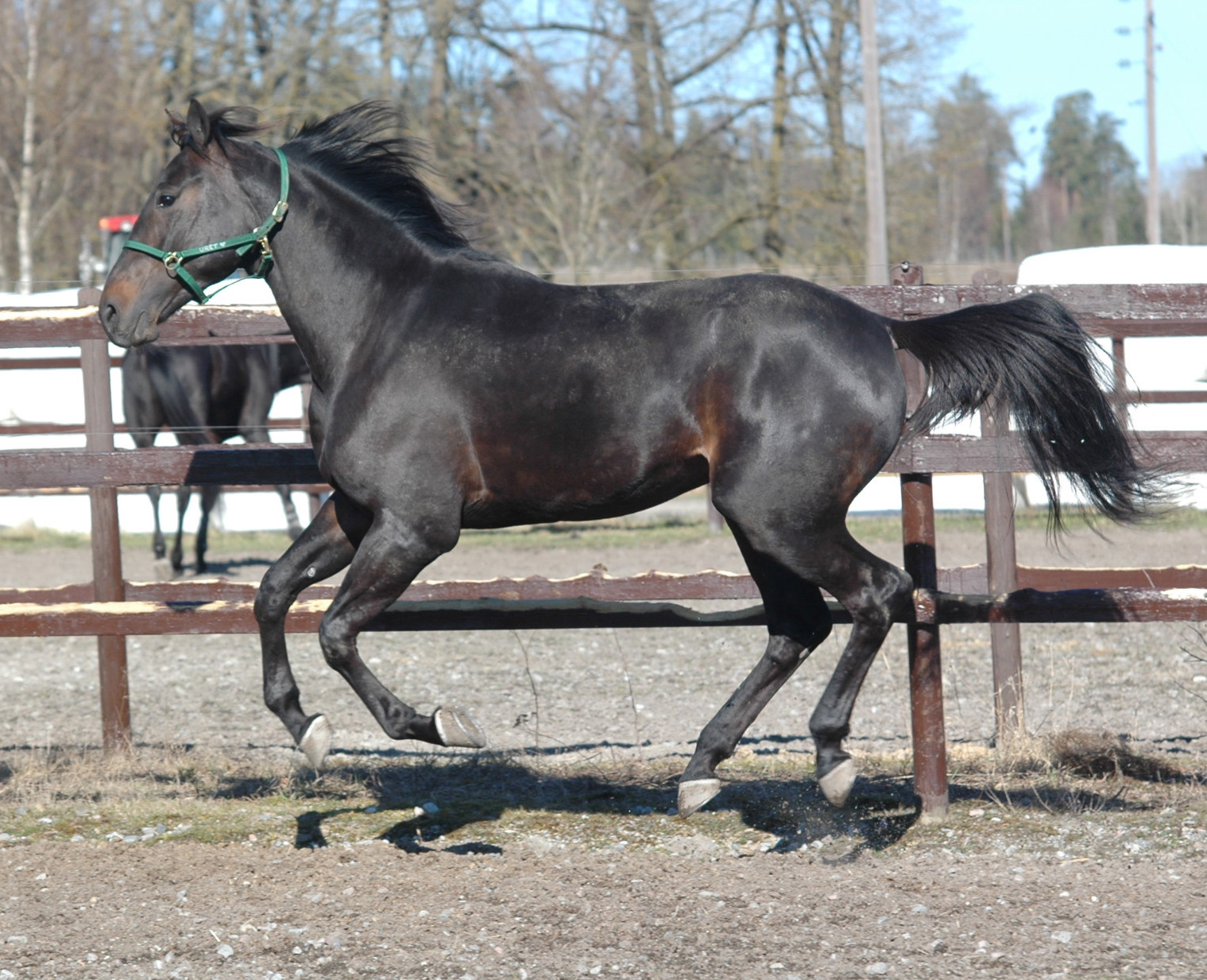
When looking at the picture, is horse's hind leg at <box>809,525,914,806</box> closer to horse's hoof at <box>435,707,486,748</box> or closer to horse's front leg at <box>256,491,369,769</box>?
horse's hoof at <box>435,707,486,748</box>

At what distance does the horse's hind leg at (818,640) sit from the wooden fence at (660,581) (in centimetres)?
29

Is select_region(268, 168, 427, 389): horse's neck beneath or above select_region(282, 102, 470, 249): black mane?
beneath

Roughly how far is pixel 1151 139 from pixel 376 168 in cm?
3150

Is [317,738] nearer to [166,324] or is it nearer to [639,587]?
[639,587]

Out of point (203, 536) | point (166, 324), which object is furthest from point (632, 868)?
point (203, 536)

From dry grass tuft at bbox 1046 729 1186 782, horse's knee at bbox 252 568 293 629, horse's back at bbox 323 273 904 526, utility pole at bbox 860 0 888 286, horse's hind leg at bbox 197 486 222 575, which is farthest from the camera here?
utility pole at bbox 860 0 888 286

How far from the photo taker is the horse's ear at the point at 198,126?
12.7 ft

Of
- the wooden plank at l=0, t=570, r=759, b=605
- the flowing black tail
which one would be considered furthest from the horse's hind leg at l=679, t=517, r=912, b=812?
the wooden plank at l=0, t=570, r=759, b=605

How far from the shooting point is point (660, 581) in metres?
5.12

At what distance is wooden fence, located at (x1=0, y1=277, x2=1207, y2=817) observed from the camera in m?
4.20

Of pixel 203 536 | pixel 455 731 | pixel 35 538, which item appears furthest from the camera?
pixel 35 538

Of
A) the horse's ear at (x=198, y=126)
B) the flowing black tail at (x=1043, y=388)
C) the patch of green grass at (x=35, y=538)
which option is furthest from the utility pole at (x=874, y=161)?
the horse's ear at (x=198, y=126)

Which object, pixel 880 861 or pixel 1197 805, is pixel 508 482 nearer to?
pixel 880 861

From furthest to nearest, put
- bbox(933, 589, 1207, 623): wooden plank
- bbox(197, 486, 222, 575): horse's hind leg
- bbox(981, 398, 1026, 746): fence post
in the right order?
bbox(197, 486, 222, 575): horse's hind leg → bbox(981, 398, 1026, 746): fence post → bbox(933, 589, 1207, 623): wooden plank
